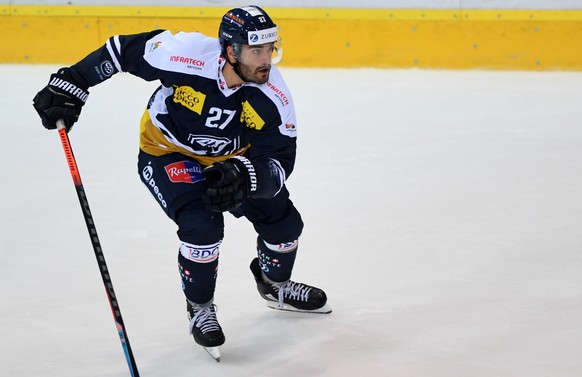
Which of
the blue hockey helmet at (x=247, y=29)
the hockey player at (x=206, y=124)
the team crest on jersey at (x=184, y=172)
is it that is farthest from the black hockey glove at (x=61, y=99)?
the blue hockey helmet at (x=247, y=29)

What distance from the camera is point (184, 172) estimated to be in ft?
9.41

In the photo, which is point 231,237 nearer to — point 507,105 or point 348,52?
point 507,105

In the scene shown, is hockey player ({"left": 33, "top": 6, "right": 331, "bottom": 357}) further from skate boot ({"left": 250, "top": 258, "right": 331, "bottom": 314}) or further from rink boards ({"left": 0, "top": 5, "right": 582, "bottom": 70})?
rink boards ({"left": 0, "top": 5, "right": 582, "bottom": 70})

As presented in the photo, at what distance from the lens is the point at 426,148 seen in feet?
16.6

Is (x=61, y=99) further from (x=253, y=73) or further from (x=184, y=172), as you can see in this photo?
(x=253, y=73)

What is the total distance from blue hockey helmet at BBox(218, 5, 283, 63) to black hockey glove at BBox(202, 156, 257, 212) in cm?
33

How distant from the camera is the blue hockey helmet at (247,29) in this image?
8.86ft

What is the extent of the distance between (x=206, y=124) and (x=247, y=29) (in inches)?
12.5

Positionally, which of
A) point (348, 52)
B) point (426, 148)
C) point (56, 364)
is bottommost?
point (56, 364)

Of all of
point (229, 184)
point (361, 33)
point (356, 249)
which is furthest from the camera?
point (361, 33)

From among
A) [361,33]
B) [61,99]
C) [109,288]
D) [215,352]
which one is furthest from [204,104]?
[361,33]

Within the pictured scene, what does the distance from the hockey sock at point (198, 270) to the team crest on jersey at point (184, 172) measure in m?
0.19

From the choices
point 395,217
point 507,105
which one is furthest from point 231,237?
point 507,105

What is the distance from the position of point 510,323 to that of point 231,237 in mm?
1292
